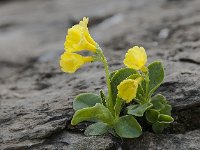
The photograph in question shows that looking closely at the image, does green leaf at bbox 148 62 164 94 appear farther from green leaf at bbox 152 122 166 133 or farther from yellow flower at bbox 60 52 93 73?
yellow flower at bbox 60 52 93 73

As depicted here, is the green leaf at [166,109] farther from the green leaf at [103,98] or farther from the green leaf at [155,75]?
the green leaf at [103,98]

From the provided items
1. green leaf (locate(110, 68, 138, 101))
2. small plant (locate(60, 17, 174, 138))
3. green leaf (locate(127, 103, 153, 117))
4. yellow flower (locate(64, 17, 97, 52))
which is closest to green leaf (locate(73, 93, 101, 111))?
small plant (locate(60, 17, 174, 138))

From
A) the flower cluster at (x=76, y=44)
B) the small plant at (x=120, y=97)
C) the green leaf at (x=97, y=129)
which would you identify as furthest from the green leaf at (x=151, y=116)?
the flower cluster at (x=76, y=44)

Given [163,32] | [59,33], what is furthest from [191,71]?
[59,33]

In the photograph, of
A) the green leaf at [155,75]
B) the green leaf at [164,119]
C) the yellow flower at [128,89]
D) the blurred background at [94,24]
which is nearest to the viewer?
the yellow flower at [128,89]

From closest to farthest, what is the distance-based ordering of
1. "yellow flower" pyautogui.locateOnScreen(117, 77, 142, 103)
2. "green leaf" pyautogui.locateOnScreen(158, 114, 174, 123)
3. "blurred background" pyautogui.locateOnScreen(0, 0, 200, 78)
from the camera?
"yellow flower" pyautogui.locateOnScreen(117, 77, 142, 103) < "green leaf" pyautogui.locateOnScreen(158, 114, 174, 123) < "blurred background" pyautogui.locateOnScreen(0, 0, 200, 78)

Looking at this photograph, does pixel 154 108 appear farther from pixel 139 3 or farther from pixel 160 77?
pixel 139 3

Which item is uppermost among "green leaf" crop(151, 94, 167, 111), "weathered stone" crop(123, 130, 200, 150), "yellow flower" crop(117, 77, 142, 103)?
"yellow flower" crop(117, 77, 142, 103)
